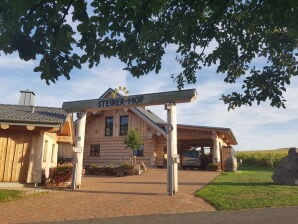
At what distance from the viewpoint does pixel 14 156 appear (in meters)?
13.4

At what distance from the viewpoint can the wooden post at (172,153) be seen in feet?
37.1

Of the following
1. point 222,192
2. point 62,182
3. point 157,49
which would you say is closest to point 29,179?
point 62,182

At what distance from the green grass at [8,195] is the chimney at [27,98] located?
1125 cm

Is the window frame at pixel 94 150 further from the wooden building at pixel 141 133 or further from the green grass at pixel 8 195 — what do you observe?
the green grass at pixel 8 195

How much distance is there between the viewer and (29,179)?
13461 millimetres

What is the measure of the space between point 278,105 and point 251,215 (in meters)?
3.57

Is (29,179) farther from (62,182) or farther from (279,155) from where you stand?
(279,155)

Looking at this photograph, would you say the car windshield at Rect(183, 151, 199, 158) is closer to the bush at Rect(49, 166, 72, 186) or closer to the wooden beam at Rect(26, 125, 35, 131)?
the bush at Rect(49, 166, 72, 186)

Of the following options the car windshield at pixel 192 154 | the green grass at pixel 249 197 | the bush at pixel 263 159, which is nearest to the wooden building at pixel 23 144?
the green grass at pixel 249 197

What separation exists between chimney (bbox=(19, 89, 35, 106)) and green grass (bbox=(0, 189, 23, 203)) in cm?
1125

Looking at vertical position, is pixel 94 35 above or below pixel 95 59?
above

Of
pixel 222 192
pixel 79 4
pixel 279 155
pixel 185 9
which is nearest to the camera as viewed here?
pixel 79 4

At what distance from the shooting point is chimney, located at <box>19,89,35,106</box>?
21.4m

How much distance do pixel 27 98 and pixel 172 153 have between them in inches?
551
